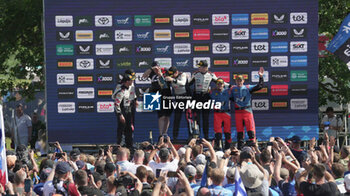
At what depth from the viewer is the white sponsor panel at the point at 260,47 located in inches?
692

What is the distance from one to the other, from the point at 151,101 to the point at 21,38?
6.57 meters

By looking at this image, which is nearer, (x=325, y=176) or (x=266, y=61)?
(x=325, y=176)

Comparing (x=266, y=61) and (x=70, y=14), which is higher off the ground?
(x=70, y=14)

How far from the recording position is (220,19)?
17.5 metres

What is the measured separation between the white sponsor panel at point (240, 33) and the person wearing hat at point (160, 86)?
220cm

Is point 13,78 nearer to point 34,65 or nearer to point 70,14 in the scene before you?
point 34,65

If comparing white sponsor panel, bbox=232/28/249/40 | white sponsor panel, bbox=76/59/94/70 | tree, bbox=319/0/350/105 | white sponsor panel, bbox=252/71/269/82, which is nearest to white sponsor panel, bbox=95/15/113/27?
white sponsor panel, bbox=76/59/94/70

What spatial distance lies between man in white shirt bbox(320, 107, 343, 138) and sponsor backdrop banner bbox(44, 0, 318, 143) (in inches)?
68.6

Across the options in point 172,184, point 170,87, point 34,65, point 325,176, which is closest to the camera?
point 325,176

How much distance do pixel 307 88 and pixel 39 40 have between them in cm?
920

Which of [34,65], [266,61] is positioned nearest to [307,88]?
[266,61]

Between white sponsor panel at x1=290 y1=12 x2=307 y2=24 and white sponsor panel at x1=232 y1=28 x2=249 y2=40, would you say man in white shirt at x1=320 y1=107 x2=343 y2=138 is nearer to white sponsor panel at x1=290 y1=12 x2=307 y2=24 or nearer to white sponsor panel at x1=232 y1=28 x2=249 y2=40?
white sponsor panel at x1=290 y1=12 x2=307 y2=24

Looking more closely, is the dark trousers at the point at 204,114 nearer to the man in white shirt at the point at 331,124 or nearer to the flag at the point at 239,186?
the man in white shirt at the point at 331,124

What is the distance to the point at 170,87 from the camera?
673 inches
